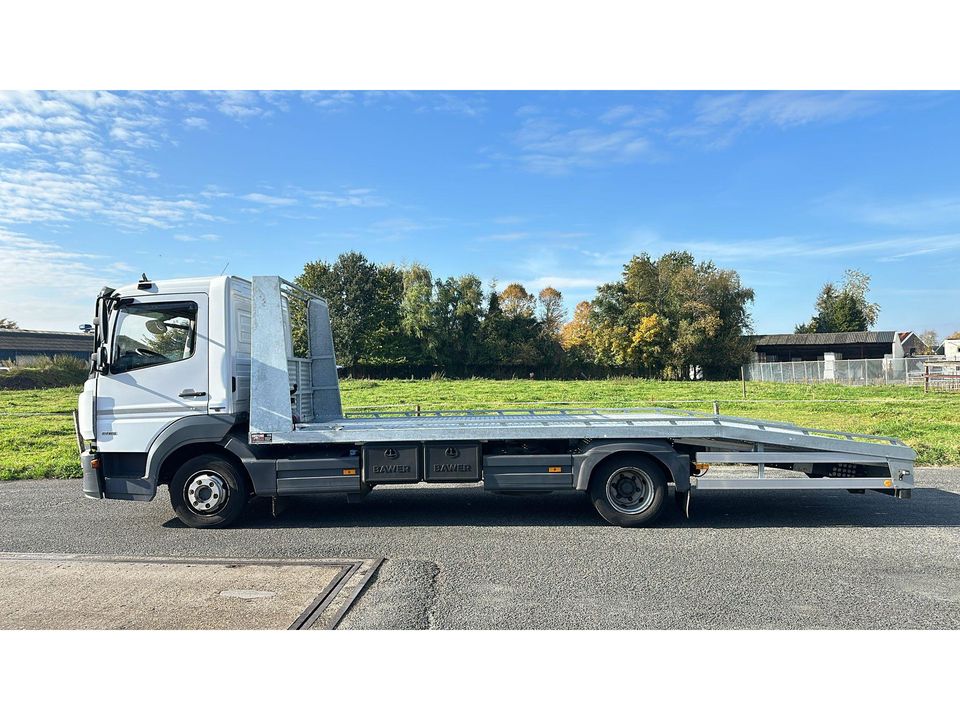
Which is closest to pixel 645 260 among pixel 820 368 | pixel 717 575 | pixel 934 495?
pixel 820 368

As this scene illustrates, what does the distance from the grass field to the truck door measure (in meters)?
5.64

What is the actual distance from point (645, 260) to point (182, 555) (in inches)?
2022

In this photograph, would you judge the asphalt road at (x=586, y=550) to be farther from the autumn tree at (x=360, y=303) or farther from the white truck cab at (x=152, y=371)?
the autumn tree at (x=360, y=303)

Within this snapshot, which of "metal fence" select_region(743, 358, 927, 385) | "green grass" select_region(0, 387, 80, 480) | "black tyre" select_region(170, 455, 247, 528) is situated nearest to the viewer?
"black tyre" select_region(170, 455, 247, 528)

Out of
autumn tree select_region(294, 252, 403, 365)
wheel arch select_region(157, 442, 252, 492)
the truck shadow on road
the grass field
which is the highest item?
autumn tree select_region(294, 252, 403, 365)

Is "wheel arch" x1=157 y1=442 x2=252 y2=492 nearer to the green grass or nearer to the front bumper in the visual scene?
the front bumper

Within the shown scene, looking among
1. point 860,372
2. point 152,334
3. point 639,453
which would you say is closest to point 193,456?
point 152,334

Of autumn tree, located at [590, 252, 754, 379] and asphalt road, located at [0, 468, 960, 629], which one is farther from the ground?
autumn tree, located at [590, 252, 754, 379]

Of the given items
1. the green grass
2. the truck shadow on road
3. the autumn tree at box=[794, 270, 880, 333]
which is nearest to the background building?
the autumn tree at box=[794, 270, 880, 333]

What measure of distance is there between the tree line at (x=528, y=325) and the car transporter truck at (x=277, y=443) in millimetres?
39472

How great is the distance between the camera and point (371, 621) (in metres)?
4.63

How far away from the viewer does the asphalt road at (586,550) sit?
471 centimetres

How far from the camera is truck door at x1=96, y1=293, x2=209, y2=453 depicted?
7.46 m

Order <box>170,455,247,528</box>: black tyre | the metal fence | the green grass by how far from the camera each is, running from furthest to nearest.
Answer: the metal fence → the green grass → <box>170,455,247,528</box>: black tyre
